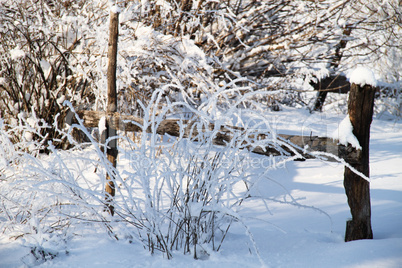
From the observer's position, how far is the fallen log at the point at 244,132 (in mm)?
2477

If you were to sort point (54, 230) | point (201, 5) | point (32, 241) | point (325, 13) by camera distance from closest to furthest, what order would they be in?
point (32, 241)
point (54, 230)
point (201, 5)
point (325, 13)

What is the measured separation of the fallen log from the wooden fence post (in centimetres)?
10

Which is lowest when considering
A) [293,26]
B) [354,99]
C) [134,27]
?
[354,99]

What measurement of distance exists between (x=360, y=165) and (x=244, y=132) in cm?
88

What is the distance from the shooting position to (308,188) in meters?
4.21

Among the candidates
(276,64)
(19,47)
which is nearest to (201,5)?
(276,64)

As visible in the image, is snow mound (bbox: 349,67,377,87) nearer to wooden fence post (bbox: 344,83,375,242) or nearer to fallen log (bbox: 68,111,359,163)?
wooden fence post (bbox: 344,83,375,242)

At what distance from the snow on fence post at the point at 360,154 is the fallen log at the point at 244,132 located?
0.11 m

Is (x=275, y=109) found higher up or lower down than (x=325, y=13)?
lower down

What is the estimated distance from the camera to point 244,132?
2740 millimetres

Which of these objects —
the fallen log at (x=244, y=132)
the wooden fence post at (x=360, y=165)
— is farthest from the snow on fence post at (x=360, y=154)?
the fallen log at (x=244, y=132)

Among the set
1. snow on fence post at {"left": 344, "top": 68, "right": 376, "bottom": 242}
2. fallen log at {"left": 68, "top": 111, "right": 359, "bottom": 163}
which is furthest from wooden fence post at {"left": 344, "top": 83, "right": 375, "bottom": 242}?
fallen log at {"left": 68, "top": 111, "right": 359, "bottom": 163}

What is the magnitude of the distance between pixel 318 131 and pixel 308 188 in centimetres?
274

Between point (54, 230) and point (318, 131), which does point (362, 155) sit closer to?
point (54, 230)
